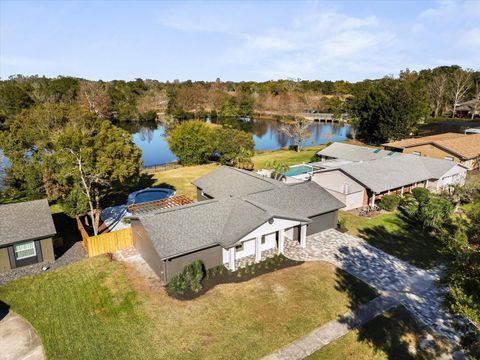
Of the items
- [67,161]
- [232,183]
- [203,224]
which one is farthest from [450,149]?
[67,161]

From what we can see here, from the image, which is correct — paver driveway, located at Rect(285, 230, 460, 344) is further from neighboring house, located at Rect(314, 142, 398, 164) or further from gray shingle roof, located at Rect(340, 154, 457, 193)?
neighboring house, located at Rect(314, 142, 398, 164)

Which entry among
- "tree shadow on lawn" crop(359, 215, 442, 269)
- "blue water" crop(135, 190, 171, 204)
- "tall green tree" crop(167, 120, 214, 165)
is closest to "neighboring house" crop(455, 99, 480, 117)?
"tall green tree" crop(167, 120, 214, 165)

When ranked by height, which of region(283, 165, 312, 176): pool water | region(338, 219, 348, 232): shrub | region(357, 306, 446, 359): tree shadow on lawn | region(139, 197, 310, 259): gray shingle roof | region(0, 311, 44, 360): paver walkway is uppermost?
region(139, 197, 310, 259): gray shingle roof

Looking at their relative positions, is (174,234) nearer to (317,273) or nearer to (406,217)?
(317,273)

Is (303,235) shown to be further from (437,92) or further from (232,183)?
(437,92)

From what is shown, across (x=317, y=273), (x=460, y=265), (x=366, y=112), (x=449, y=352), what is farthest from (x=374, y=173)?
(x=366, y=112)

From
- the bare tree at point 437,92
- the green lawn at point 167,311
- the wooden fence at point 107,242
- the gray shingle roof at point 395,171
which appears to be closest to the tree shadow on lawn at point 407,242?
the gray shingle roof at point 395,171
